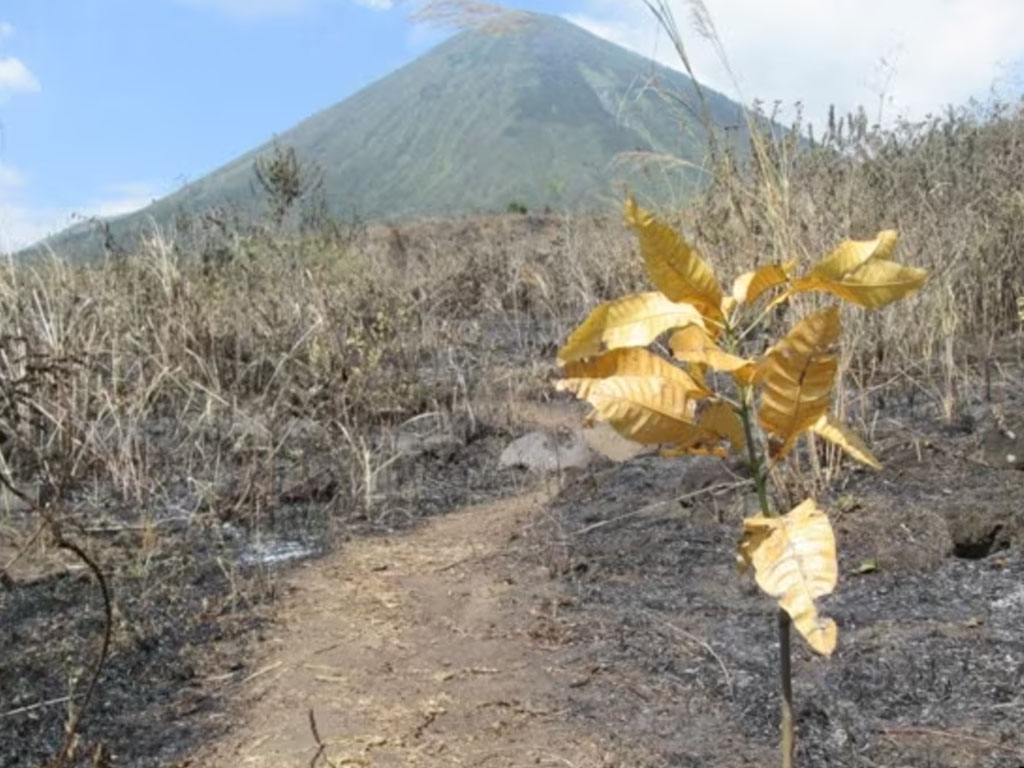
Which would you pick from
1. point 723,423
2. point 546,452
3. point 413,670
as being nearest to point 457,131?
point 546,452

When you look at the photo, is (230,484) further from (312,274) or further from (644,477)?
(312,274)

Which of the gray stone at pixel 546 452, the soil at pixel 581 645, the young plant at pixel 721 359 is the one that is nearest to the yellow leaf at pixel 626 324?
the young plant at pixel 721 359

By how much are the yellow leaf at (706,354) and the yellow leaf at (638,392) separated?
0.06 ft

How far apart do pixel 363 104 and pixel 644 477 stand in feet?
326

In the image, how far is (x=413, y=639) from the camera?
2.66 m

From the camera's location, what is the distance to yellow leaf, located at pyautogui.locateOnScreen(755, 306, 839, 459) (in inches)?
38.0

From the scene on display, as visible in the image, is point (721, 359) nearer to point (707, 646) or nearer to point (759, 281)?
point (759, 281)

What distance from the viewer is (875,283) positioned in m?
0.97

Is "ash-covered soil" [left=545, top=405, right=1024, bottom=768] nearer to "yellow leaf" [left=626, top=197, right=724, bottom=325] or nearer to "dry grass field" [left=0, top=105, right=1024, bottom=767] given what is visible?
"dry grass field" [left=0, top=105, right=1024, bottom=767]

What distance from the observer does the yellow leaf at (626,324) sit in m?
1.01

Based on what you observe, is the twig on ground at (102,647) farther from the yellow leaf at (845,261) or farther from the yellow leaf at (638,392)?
the yellow leaf at (845,261)

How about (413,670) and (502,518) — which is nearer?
(413,670)

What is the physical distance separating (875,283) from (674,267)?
0.17 m

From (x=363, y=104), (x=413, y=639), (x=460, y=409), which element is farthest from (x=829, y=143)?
(x=363, y=104)
